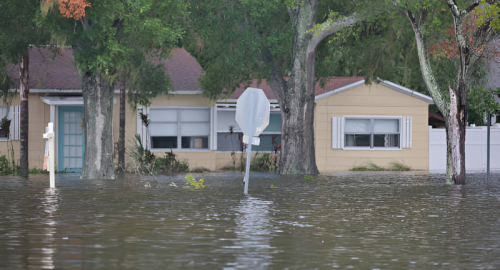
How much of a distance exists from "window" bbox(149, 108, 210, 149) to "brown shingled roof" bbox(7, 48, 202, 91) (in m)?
1.20

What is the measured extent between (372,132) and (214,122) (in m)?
7.04

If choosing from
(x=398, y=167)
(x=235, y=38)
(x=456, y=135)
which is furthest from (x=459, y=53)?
(x=398, y=167)

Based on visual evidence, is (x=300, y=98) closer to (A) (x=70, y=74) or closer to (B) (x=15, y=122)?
(A) (x=70, y=74)

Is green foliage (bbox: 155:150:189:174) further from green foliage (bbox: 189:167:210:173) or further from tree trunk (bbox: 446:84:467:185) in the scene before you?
tree trunk (bbox: 446:84:467:185)

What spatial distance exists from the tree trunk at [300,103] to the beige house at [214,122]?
270cm

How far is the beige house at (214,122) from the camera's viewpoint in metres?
35.1

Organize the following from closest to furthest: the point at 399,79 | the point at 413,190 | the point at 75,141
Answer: the point at 413,190 < the point at 75,141 < the point at 399,79

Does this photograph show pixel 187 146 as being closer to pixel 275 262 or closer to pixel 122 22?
pixel 122 22

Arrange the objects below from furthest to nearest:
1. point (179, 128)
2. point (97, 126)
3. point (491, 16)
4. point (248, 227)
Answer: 1. point (179, 128)
2. point (97, 126)
3. point (491, 16)
4. point (248, 227)

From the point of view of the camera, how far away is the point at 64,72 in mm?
35938

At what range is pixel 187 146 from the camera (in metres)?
36.9

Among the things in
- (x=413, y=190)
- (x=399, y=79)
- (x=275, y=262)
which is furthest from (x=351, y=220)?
(x=399, y=79)

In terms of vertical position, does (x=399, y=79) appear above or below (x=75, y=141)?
above

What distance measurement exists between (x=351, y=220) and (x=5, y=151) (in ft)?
72.7
